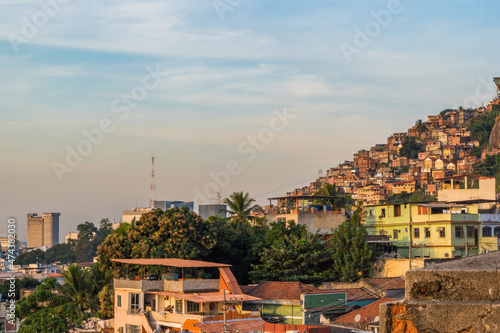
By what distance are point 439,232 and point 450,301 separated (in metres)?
34.9

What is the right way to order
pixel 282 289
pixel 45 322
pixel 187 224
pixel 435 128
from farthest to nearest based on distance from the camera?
pixel 435 128 < pixel 187 224 < pixel 45 322 < pixel 282 289

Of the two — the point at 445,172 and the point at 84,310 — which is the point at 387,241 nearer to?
the point at 84,310

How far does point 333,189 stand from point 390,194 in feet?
262

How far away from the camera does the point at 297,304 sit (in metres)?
26.3

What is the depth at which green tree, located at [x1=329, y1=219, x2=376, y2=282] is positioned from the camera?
32.5 m

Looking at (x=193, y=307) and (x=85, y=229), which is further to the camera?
(x=85, y=229)

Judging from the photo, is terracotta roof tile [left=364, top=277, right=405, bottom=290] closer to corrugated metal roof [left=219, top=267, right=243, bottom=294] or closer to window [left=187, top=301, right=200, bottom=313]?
corrugated metal roof [left=219, top=267, right=243, bottom=294]

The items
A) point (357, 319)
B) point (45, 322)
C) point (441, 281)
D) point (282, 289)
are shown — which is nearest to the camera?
point (441, 281)

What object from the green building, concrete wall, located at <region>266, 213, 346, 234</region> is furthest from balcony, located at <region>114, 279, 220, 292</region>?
concrete wall, located at <region>266, 213, 346, 234</region>

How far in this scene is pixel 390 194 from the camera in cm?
12481

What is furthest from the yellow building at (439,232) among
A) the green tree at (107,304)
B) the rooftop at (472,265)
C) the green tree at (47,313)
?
the rooftop at (472,265)

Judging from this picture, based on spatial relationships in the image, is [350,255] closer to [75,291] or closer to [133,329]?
[133,329]

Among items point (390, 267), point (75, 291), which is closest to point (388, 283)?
point (390, 267)

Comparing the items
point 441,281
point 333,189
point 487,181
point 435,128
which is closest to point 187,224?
point 333,189
